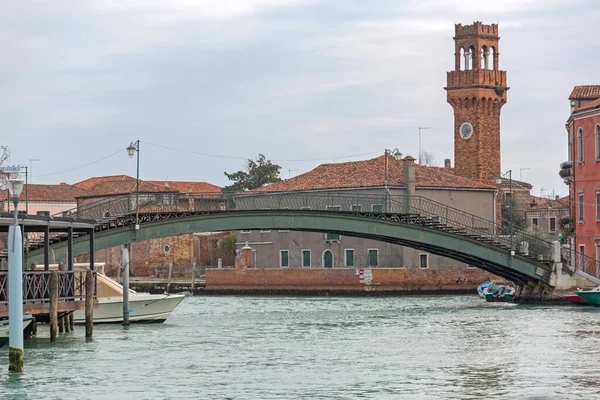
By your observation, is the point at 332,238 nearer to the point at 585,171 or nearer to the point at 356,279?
the point at 356,279

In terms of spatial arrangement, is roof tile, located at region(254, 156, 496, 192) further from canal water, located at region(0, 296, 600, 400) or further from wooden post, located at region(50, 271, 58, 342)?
wooden post, located at region(50, 271, 58, 342)

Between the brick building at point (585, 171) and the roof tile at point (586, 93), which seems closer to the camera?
the brick building at point (585, 171)

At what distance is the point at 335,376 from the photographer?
2430 cm

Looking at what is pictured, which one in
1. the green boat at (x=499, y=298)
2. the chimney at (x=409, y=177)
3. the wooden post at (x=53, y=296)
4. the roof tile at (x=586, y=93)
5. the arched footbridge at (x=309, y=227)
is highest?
the roof tile at (x=586, y=93)

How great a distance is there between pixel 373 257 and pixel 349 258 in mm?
1530

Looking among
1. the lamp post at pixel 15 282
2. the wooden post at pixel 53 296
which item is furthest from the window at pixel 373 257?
the lamp post at pixel 15 282

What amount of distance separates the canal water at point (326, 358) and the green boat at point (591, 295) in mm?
1488

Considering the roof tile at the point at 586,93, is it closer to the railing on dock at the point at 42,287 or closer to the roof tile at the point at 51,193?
the railing on dock at the point at 42,287

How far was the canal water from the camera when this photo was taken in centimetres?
2220

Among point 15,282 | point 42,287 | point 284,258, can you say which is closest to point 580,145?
point 284,258

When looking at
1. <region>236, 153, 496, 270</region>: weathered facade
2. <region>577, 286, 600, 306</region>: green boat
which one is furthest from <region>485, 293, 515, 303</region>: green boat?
<region>236, 153, 496, 270</region>: weathered facade

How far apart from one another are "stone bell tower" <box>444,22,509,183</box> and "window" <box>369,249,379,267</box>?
20045mm

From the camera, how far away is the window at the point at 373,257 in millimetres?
65062

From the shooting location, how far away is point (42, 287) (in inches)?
1185
